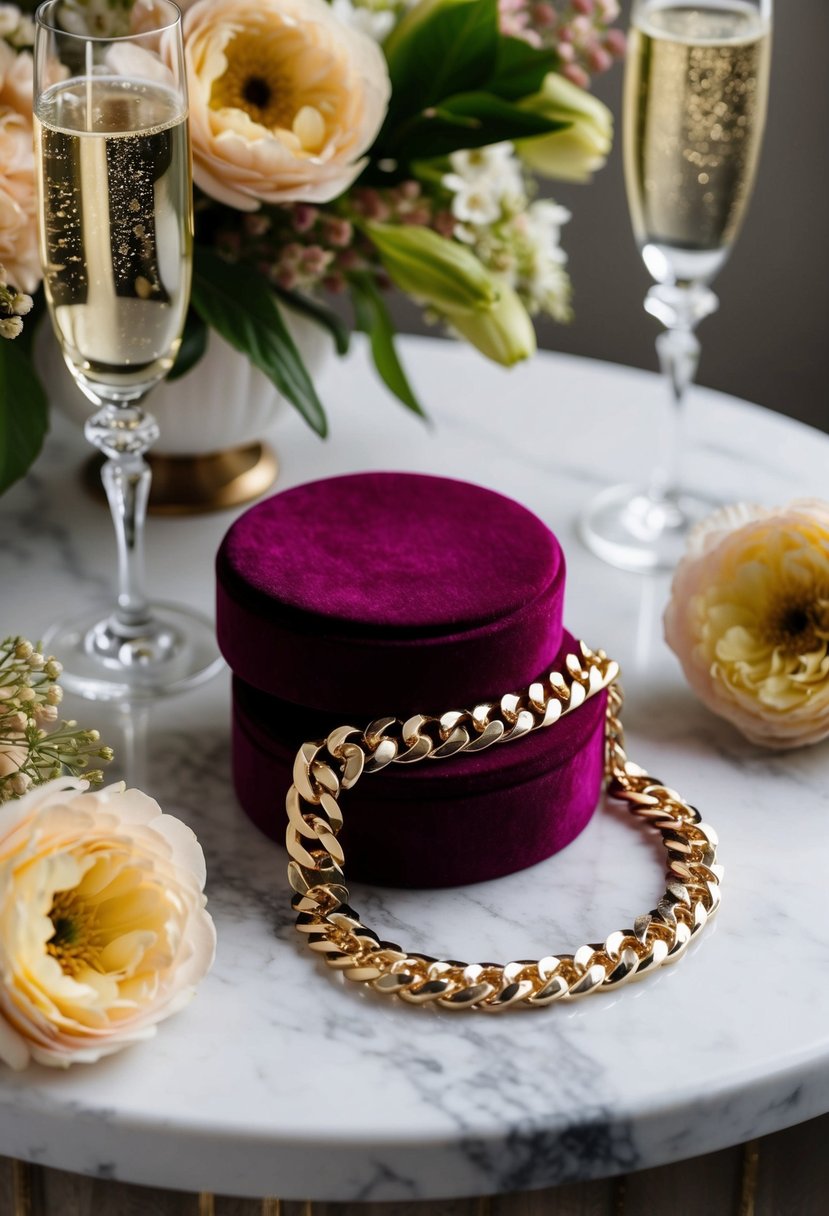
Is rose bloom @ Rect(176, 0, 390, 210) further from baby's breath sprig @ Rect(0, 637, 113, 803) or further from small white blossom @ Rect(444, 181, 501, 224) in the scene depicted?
baby's breath sprig @ Rect(0, 637, 113, 803)

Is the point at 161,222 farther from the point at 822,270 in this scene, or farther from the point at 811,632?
the point at 822,270

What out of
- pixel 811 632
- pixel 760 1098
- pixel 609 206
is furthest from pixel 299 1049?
pixel 609 206

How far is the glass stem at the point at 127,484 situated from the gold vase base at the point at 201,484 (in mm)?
179

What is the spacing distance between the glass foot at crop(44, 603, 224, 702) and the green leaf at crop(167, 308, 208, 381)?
0.61 ft

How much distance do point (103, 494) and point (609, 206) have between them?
4.00 ft

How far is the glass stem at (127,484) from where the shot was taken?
3.43 ft

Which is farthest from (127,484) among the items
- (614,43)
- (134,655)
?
(614,43)

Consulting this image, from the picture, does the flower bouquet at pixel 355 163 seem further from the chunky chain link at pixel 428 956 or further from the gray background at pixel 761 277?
the gray background at pixel 761 277

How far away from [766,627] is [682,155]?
0.40 m

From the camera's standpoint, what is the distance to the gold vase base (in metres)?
1.30

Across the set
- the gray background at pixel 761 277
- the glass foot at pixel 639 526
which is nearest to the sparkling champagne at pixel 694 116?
the glass foot at pixel 639 526

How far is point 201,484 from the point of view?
1.31 metres

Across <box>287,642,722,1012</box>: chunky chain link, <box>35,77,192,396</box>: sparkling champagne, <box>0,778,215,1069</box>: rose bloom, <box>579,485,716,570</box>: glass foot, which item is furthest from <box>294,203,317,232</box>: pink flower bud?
<box>0,778,215,1069</box>: rose bloom

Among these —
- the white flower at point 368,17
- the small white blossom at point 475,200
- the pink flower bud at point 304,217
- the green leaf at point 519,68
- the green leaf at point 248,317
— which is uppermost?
the white flower at point 368,17
